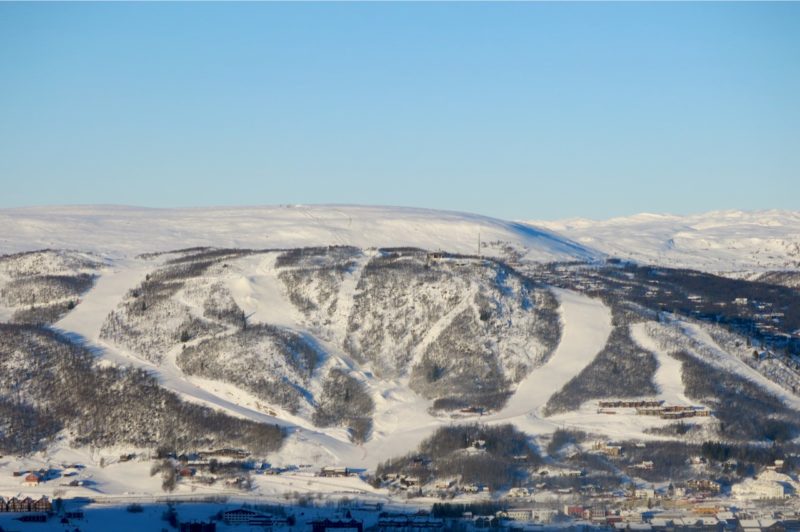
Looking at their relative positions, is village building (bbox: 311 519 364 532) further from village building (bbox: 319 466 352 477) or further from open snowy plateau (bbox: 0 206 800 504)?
village building (bbox: 319 466 352 477)

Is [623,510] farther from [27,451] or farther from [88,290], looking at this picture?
[88,290]

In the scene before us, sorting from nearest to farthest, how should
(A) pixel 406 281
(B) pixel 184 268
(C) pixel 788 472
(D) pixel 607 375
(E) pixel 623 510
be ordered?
(E) pixel 623 510 < (C) pixel 788 472 < (D) pixel 607 375 < (A) pixel 406 281 < (B) pixel 184 268

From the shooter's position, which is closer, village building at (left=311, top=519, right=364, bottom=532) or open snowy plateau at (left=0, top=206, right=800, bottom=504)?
village building at (left=311, top=519, right=364, bottom=532)

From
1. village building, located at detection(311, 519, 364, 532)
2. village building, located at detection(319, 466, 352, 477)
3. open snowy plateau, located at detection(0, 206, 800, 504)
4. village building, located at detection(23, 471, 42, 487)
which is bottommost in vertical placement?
A: village building, located at detection(23, 471, 42, 487)

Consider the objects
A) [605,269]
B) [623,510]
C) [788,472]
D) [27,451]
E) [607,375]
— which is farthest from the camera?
[605,269]

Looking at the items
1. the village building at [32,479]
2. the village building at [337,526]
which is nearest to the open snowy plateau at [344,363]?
the village building at [32,479]

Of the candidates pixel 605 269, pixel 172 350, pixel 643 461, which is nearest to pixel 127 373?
pixel 172 350

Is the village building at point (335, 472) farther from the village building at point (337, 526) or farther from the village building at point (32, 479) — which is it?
the village building at point (32, 479)

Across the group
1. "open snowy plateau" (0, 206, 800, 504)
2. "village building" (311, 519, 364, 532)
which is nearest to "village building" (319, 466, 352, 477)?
"open snowy plateau" (0, 206, 800, 504)
